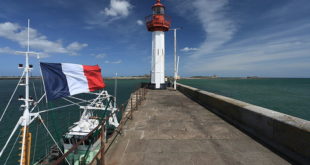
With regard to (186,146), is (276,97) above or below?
below

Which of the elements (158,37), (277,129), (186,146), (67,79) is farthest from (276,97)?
(67,79)

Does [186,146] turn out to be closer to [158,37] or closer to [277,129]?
[277,129]

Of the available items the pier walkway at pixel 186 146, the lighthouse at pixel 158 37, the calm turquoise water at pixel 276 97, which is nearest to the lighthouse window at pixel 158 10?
the lighthouse at pixel 158 37

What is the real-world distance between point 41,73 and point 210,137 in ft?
18.6

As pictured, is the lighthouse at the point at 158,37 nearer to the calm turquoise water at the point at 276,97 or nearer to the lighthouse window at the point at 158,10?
the lighthouse window at the point at 158,10

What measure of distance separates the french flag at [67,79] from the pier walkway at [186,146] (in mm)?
2224

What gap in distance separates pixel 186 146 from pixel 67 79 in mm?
4436

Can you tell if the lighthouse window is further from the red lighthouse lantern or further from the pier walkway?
the pier walkway

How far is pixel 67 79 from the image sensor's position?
469cm

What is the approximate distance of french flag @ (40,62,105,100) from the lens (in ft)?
14.3

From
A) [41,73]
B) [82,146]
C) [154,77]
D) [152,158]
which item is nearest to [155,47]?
[154,77]

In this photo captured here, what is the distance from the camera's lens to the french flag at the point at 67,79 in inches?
172

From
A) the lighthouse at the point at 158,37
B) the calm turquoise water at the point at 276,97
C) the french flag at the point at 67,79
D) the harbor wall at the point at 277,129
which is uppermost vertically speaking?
the lighthouse at the point at 158,37

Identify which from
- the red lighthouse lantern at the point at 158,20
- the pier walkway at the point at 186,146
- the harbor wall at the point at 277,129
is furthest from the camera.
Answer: the red lighthouse lantern at the point at 158,20
